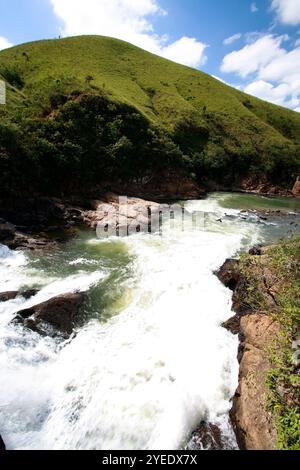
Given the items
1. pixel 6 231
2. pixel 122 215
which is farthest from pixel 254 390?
pixel 122 215

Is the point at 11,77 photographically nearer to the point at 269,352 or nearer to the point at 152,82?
the point at 152,82

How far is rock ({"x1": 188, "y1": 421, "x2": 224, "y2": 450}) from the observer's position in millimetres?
10461

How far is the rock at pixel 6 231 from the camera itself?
24566 millimetres

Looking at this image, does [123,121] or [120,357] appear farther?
[123,121]

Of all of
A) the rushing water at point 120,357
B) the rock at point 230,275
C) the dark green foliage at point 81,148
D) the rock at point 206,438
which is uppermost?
the dark green foliage at point 81,148

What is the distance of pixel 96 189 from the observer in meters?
38.9

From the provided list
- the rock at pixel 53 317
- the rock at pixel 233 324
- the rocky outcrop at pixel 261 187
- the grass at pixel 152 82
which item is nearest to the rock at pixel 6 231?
the rock at pixel 53 317

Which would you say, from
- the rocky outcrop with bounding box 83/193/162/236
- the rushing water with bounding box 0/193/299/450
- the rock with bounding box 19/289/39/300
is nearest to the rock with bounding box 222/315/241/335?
the rushing water with bounding box 0/193/299/450

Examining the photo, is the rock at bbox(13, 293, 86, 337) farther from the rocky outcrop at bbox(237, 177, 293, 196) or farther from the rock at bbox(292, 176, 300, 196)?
the rock at bbox(292, 176, 300, 196)

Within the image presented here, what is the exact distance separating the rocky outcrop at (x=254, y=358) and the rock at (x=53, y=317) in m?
8.37

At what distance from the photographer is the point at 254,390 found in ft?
36.7

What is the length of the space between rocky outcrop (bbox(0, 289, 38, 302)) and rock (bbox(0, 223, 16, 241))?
824cm

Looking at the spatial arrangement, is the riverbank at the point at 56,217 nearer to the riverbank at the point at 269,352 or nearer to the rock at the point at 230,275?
the rock at the point at 230,275

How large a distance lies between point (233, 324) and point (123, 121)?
39090 millimetres
